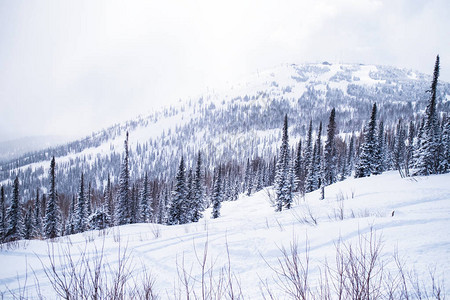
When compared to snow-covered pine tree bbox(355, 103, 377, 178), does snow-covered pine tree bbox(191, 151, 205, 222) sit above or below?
below

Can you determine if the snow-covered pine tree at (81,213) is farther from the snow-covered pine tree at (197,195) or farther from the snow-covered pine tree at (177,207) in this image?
the snow-covered pine tree at (197,195)

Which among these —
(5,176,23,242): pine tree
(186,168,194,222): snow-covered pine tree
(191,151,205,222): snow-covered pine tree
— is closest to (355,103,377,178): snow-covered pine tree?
(191,151,205,222): snow-covered pine tree

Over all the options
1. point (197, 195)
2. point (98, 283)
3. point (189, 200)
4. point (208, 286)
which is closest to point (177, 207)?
point (189, 200)

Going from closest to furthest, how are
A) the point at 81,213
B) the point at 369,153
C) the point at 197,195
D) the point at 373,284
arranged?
the point at 373,284 → the point at 369,153 → the point at 197,195 → the point at 81,213

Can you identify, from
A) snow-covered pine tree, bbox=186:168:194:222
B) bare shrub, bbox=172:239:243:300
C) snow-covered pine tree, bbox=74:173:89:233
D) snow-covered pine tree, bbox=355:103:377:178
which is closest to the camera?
bare shrub, bbox=172:239:243:300

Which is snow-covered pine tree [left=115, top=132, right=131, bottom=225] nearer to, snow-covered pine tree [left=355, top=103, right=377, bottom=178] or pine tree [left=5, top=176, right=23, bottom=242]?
pine tree [left=5, top=176, right=23, bottom=242]

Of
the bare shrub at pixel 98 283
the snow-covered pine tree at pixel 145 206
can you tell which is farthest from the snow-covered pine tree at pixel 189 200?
the bare shrub at pixel 98 283

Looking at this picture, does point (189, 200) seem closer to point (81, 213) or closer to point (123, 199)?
point (123, 199)

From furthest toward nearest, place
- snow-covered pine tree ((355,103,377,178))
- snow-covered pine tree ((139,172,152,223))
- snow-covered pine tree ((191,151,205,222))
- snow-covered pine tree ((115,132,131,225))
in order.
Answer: snow-covered pine tree ((139,172,152,223)) < snow-covered pine tree ((191,151,205,222)) < snow-covered pine tree ((355,103,377,178)) < snow-covered pine tree ((115,132,131,225))

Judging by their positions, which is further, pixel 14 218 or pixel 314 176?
pixel 314 176

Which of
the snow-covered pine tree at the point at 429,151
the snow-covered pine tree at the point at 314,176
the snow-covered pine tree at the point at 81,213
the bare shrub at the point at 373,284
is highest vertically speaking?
the snow-covered pine tree at the point at 429,151

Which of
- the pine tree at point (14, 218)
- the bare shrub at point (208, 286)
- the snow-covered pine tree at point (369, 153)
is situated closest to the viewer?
the bare shrub at point (208, 286)

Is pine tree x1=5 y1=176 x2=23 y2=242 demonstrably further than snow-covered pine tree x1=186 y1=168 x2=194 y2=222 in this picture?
No

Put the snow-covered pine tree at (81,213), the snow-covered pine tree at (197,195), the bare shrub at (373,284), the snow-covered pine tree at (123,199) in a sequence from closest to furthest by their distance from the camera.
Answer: the bare shrub at (373,284)
the snow-covered pine tree at (123,199)
the snow-covered pine tree at (197,195)
the snow-covered pine tree at (81,213)
